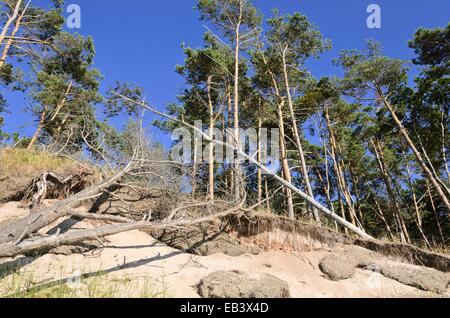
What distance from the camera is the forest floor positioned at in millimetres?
4738

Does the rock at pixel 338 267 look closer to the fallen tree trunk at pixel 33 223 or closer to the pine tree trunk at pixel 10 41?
the fallen tree trunk at pixel 33 223

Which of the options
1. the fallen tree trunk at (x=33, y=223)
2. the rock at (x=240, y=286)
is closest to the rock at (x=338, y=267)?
the rock at (x=240, y=286)

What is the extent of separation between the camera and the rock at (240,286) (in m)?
4.73

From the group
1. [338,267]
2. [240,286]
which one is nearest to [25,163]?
[240,286]

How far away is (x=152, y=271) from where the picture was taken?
563cm

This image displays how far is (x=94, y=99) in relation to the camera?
16156mm

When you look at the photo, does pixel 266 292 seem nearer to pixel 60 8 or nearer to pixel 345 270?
pixel 345 270

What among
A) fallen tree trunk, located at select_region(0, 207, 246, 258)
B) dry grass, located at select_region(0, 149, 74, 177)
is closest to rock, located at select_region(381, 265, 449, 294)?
fallen tree trunk, located at select_region(0, 207, 246, 258)

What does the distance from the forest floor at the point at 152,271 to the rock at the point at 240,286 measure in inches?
→ 12.1

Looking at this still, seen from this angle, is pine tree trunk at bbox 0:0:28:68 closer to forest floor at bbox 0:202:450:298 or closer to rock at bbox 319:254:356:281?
forest floor at bbox 0:202:450:298

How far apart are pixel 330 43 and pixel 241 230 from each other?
11.0m

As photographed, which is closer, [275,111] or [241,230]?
[241,230]

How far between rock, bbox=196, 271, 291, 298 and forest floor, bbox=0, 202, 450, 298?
1.01 ft
